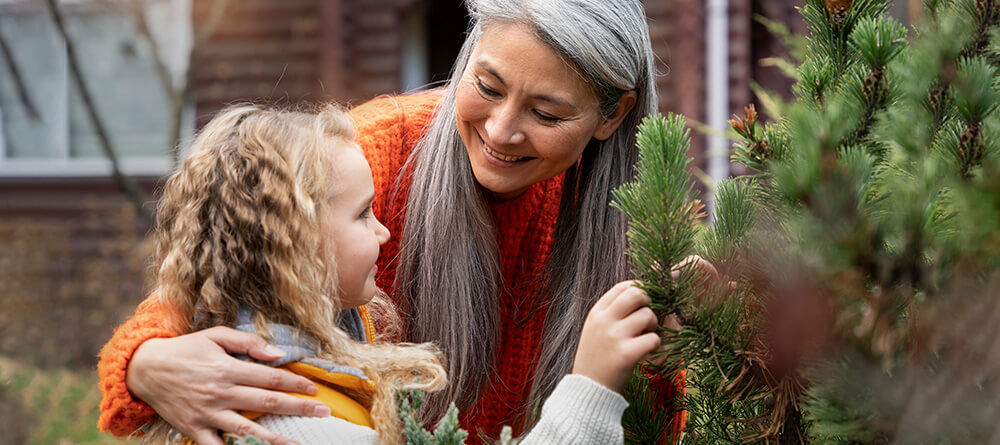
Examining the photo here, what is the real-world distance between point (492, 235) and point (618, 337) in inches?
33.2

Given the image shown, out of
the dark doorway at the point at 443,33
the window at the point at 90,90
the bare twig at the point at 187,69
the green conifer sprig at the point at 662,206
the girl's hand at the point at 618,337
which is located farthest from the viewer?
the dark doorway at the point at 443,33

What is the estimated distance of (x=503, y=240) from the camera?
1.98 metres

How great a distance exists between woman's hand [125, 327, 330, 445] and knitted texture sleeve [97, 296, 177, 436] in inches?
2.2

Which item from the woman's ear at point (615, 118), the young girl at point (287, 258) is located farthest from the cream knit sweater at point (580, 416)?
the woman's ear at point (615, 118)

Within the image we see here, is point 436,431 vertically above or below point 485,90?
below

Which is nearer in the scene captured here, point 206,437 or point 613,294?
point 613,294

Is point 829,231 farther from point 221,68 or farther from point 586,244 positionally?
point 221,68

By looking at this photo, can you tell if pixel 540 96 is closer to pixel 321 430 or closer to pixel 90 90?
pixel 321 430

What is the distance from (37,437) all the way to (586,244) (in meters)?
4.08

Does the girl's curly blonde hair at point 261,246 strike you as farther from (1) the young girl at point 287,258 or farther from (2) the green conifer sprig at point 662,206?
(2) the green conifer sprig at point 662,206

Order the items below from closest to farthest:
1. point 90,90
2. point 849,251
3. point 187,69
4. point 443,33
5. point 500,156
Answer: point 849,251
point 500,156
point 187,69
point 90,90
point 443,33

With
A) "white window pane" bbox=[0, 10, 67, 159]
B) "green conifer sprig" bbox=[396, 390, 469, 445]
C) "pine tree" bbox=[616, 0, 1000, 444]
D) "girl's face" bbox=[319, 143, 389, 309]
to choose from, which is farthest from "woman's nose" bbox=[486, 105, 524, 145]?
"white window pane" bbox=[0, 10, 67, 159]

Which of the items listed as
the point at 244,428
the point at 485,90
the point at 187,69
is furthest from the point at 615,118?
the point at 187,69

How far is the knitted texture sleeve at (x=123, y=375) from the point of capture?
1371 mm
